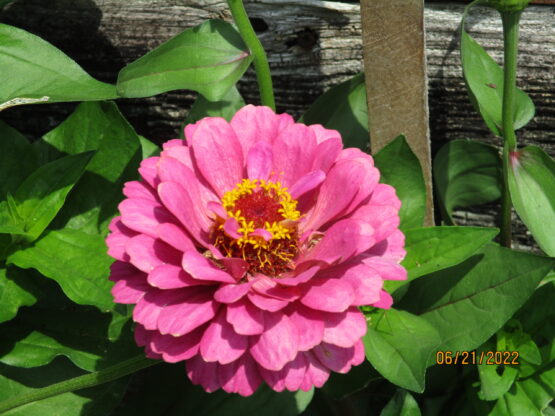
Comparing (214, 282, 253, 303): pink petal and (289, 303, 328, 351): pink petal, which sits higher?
(214, 282, 253, 303): pink petal

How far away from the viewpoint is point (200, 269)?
2.39 feet

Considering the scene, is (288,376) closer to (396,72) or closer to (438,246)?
(438,246)

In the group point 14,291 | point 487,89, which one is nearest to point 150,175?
point 14,291

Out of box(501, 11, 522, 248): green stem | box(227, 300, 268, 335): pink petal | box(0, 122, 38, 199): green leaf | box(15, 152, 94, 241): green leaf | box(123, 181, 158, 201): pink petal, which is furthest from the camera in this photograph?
box(0, 122, 38, 199): green leaf

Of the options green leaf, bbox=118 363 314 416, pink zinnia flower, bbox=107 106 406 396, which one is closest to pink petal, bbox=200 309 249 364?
pink zinnia flower, bbox=107 106 406 396

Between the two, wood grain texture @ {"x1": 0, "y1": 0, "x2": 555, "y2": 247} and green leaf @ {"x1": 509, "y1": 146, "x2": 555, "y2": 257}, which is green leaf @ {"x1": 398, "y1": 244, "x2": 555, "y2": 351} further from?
wood grain texture @ {"x1": 0, "y1": 0, "x2": 555, "y2": 247}

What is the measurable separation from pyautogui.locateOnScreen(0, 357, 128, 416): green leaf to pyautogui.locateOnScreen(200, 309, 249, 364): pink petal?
0.46 m

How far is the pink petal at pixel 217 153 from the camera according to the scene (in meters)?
0.85

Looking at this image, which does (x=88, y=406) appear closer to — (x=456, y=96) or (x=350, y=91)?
(x=350, y=91)

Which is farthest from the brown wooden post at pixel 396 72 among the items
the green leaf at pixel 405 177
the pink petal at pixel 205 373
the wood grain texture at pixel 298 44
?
the pink petal at pixel 205 373

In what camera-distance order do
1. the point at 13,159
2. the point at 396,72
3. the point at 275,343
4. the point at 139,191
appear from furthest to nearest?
1. the point at 13,159
2. the point at 396,72
3. the point at 139,191
4. the point at 275,343

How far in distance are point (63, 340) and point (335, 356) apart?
51 cm

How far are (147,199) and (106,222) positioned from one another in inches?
14.9

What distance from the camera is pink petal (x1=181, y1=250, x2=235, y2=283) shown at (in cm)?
73
